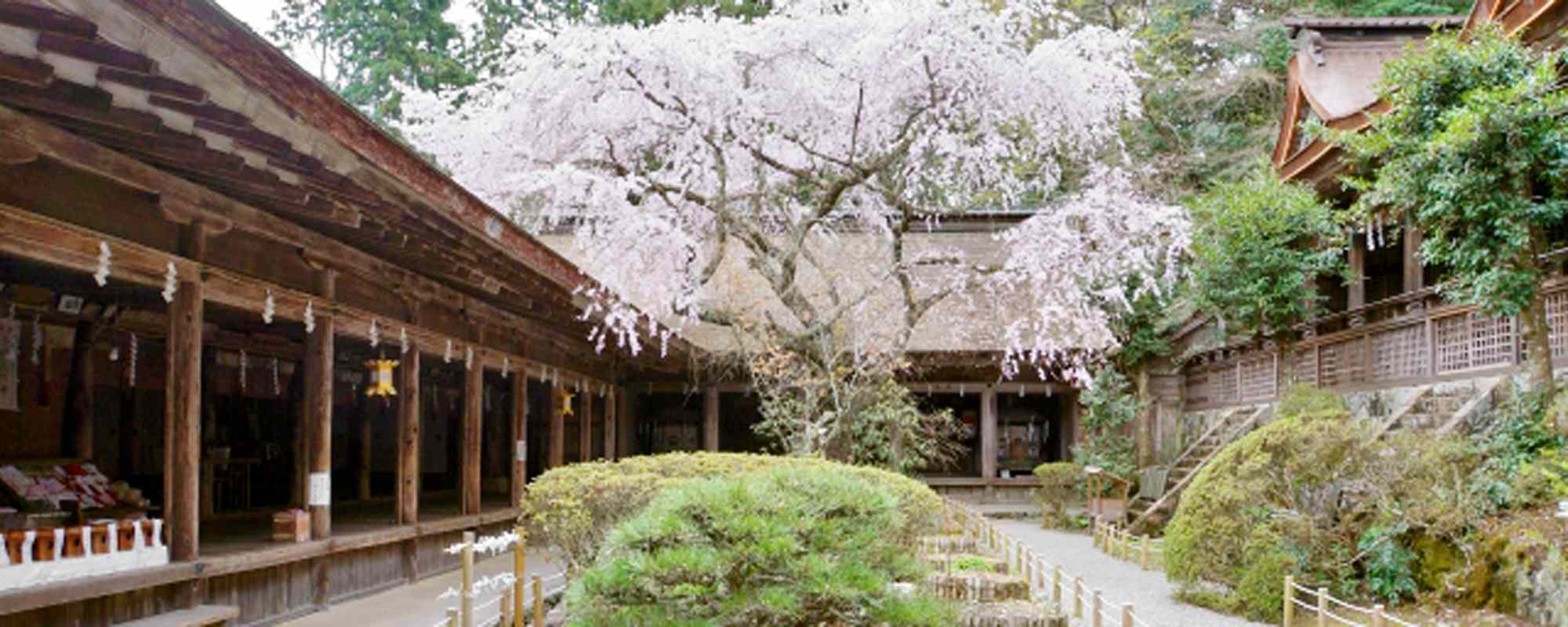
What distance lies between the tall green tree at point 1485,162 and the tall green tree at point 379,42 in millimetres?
22168

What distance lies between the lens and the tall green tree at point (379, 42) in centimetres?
2933

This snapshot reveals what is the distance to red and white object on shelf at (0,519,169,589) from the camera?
6.21m

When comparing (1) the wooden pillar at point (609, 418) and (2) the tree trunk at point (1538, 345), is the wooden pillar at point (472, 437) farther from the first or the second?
(2) the tree trunk at point (1538, 345)

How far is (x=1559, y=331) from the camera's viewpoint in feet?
39.6

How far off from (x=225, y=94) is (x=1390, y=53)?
18.5m

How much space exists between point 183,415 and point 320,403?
206 cm

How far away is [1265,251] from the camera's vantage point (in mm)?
16594

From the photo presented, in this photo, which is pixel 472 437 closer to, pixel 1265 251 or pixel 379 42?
pixel 1265 251

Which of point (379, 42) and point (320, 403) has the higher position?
point (379, 42)

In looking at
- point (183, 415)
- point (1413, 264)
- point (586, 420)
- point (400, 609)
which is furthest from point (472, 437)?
point (1413, 264)

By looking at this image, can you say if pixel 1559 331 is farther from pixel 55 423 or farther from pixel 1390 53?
pixel 55 423

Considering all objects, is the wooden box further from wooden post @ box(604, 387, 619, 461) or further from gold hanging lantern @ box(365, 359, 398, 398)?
wooden post @ box(604, 387, 619, 461)

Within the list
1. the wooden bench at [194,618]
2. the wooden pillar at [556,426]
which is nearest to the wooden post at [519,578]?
the wooden bench at [194,618]

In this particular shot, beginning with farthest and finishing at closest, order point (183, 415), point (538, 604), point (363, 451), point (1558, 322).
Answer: point (363, 451) → point (1558, 322) → point (538, 604) → point (183, 415)
